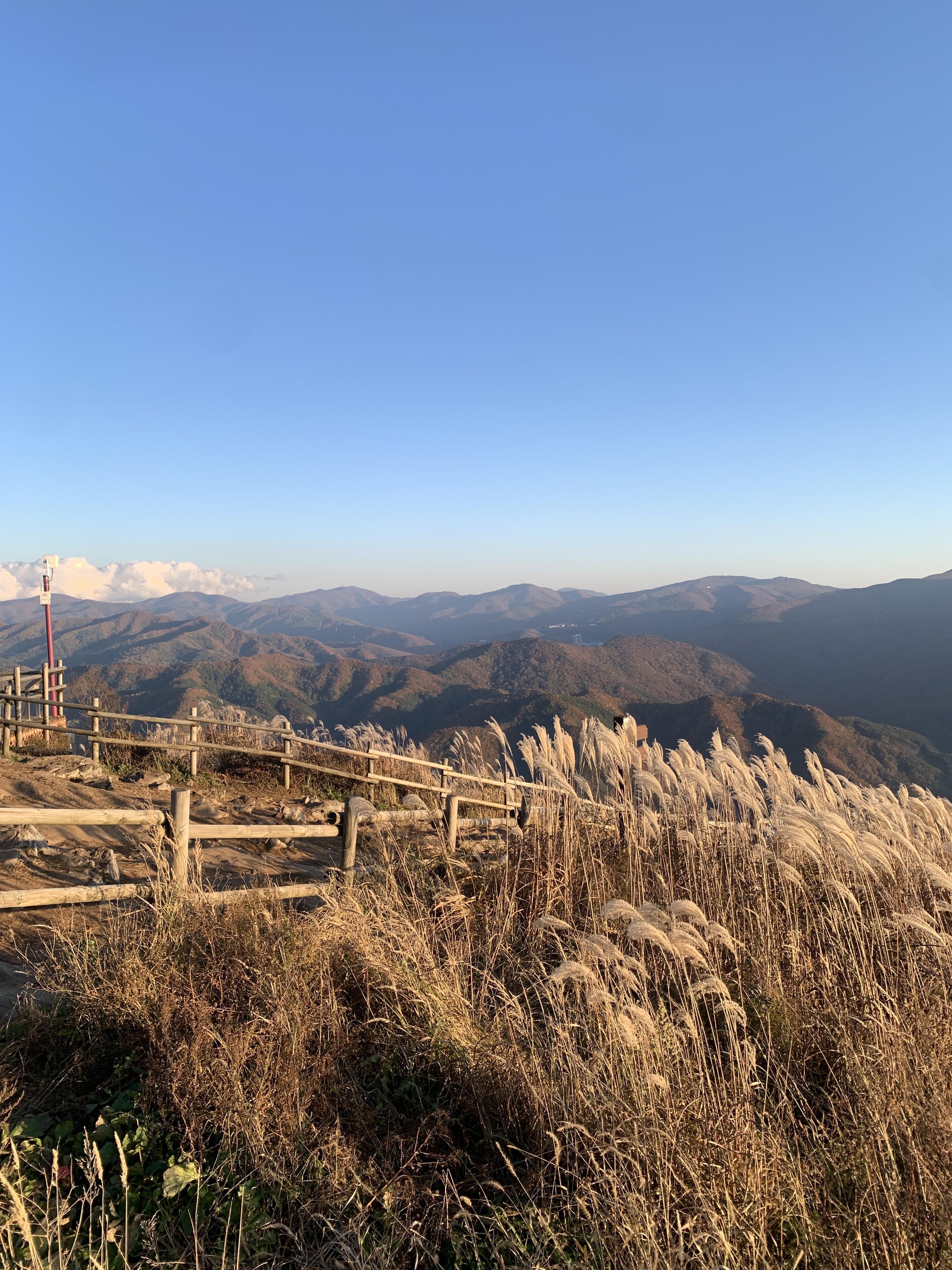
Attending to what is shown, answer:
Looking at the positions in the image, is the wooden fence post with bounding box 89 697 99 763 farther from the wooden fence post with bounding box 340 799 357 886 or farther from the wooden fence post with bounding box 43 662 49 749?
the wooden fence post with bounding box 340 799 357 886

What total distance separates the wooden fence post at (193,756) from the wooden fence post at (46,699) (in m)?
2.57

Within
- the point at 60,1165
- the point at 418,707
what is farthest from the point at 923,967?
the point at 418,707

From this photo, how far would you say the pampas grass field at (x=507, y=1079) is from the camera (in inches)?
77.8

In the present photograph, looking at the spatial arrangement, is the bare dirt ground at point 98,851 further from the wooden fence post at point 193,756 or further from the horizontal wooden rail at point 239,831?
the wooden fence post at point 193,756

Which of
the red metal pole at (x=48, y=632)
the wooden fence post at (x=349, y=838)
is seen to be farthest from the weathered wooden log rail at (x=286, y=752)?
the red metal pole at (x=48, y=632)

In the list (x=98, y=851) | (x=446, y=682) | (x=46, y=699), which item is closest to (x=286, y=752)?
(x=98, y=851)

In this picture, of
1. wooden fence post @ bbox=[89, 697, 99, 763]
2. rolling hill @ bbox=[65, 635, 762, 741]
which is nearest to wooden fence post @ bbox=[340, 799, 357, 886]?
wooden fence post @ bbox=[89, 697, 99, 763]

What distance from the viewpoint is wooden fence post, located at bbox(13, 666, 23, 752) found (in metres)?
10.9

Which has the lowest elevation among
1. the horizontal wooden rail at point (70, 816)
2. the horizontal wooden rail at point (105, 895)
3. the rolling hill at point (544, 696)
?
the rolling hill at point (544, 696)

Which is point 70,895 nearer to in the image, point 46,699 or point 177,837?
point 177,837

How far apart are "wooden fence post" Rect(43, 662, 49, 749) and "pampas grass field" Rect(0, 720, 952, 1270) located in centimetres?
973

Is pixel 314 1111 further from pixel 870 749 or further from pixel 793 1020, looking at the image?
pixel 870 749

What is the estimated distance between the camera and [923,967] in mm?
3248

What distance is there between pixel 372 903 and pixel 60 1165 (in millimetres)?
2060
